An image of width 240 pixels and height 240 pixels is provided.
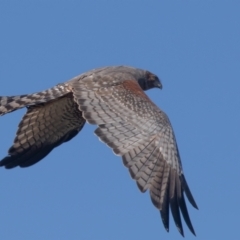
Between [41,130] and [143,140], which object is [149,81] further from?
[143,140]

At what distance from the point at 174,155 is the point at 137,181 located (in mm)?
851

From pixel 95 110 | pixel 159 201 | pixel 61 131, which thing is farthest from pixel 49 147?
pixel 159 201

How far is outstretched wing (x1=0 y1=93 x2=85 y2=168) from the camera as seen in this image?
18141 mm

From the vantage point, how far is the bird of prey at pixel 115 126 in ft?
52.3

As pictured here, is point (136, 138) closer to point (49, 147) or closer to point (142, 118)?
point (142, 118)

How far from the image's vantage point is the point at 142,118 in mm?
16688

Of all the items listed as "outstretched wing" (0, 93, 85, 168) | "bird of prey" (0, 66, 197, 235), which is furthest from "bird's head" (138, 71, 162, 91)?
"outstretched wing" (0, 93, 85, 168)

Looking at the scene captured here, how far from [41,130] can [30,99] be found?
0.96m

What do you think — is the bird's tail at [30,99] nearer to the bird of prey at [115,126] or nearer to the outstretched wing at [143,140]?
the bird of prey at [115,126]

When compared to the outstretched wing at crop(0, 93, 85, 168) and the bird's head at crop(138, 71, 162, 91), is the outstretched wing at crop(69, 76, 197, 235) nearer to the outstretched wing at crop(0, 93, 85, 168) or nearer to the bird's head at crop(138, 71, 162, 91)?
the outstretched wing at crop(0, 93, 85, 168)

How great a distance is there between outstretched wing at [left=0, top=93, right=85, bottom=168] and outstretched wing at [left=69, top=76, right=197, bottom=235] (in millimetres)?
861

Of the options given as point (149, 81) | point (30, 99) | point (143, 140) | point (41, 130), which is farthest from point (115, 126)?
point (149, 81)

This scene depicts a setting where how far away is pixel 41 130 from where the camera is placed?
1831 cm

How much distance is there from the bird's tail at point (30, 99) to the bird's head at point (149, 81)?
254cm
